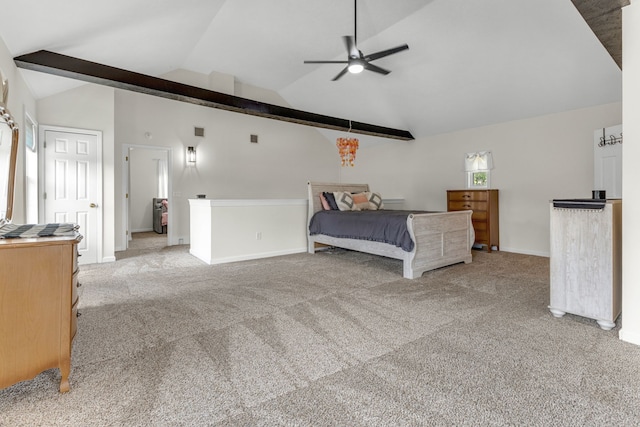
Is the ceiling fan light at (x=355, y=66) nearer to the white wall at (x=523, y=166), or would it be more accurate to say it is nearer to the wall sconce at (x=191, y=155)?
the white wall at (x=523, y=166)

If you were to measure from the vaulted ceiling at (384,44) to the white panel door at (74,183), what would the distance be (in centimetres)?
70

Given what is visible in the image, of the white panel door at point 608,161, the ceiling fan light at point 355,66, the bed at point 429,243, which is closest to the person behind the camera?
the ceiling fan light at point 355,66

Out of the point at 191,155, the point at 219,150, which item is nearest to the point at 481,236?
the point at 219,150

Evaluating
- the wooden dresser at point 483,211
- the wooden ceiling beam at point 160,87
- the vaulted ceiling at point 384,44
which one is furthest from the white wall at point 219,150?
the wooden dresser at point 483,211

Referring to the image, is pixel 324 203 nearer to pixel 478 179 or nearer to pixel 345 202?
pixel 345 202

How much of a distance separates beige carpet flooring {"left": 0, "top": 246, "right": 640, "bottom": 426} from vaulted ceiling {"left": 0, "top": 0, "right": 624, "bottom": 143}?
8.83ft

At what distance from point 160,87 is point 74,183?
191cm

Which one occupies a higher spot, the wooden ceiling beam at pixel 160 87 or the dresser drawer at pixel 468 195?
the wooden ceiling beam at pixel 160 87

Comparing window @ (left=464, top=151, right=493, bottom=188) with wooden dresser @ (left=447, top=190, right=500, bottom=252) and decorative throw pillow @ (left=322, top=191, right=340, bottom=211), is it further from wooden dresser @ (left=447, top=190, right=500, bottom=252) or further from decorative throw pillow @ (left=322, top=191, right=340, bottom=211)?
decorative throw pillow @ (left=322, top=191, right=340, bottom=211)

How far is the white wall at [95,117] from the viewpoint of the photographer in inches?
173

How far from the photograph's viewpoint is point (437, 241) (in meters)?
4.06

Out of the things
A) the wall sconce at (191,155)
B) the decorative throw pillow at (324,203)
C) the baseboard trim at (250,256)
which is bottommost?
the baseboard trim at (250,256)

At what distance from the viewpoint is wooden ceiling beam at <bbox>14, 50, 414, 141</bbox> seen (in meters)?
3.37

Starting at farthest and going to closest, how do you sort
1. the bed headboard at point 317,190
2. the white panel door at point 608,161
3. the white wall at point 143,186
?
the white wall at point 143,186
the bed headboard at point 317,190
the white panel door at point 608,161
